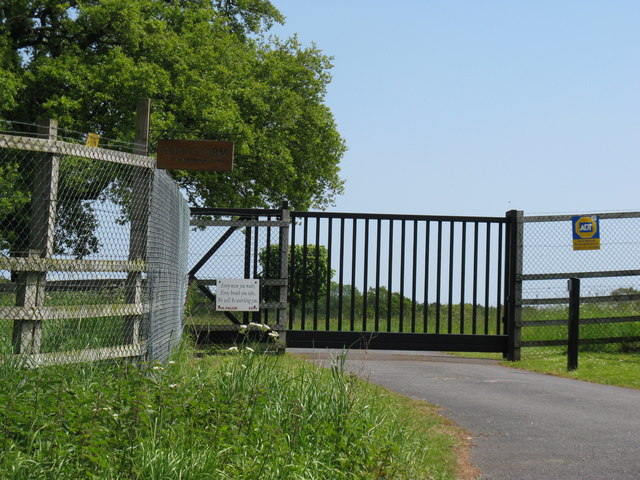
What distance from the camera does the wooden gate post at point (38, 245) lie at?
6.71 metres

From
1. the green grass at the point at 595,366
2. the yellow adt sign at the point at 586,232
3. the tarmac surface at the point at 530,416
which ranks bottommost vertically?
the tarmac surface at the point at 530,416

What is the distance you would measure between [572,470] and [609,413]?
2.78 meters

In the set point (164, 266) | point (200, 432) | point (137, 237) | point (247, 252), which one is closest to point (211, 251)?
point (247, 252)

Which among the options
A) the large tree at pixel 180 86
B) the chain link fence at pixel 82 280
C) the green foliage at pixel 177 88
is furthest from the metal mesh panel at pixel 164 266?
the large tree at pixel 180 86

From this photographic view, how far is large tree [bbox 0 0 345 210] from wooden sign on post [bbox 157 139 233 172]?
41.1ft

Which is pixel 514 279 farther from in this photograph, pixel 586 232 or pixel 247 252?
pixel 247 252

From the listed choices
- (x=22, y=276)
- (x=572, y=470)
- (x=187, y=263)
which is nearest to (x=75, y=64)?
(x=187, y=263)

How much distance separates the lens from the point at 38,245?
22.5ft

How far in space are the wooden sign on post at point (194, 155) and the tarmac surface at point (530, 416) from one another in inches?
91.5

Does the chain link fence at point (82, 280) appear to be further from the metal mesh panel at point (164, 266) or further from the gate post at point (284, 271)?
the gate post at point (284, 271)

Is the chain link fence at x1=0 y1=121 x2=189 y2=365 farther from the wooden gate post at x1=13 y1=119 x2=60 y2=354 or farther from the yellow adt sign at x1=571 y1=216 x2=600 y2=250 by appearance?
the yellow adt sign at x1=571 y1=216 x2=600 y2=250

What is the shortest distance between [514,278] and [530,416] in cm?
572

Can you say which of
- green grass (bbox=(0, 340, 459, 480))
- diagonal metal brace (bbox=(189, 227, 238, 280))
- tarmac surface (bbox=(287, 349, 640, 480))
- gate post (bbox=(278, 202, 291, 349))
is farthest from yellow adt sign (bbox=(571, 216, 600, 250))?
green grass (bbox=(0, 340, 459, 480))

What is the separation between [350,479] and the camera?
15.4ft
